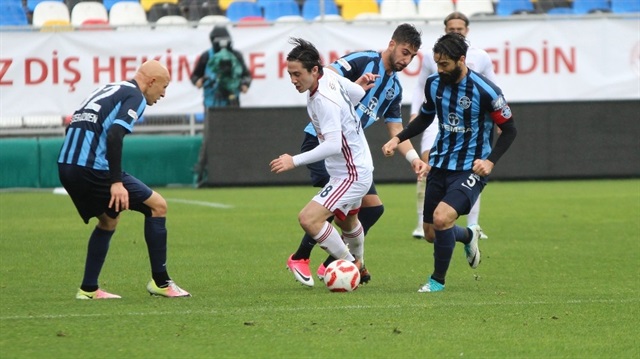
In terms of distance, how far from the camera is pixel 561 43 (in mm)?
20703

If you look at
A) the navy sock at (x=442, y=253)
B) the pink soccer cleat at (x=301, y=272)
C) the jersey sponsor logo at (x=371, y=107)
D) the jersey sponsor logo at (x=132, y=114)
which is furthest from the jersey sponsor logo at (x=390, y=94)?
the jersey sponsor logo at (x=132, y=114)

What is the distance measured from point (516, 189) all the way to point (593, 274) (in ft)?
29.4

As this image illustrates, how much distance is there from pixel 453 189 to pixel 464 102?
616 millimetres

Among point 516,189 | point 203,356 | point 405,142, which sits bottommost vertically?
point 516,189

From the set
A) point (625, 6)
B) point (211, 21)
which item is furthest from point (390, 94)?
point (625, 6)

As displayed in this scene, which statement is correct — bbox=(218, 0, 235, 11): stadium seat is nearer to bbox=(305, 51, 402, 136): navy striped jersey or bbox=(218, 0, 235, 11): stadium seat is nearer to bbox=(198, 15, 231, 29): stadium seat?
bbox=(198, 15, 231, 29): stadium seat

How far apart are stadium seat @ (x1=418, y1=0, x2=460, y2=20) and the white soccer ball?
42.6 feet

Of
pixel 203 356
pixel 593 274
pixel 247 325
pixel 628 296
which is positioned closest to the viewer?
pixel 203 356

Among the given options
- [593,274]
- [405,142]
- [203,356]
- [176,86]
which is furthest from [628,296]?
[176,86]

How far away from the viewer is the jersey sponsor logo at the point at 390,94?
9.57 metres

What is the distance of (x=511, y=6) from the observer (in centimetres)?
2192

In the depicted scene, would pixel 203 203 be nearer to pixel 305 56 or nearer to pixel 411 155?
pixel 411 155

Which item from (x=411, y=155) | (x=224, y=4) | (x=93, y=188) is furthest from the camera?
(x=224, y=4)

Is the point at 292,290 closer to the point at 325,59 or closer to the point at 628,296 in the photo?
the point at 628,296
